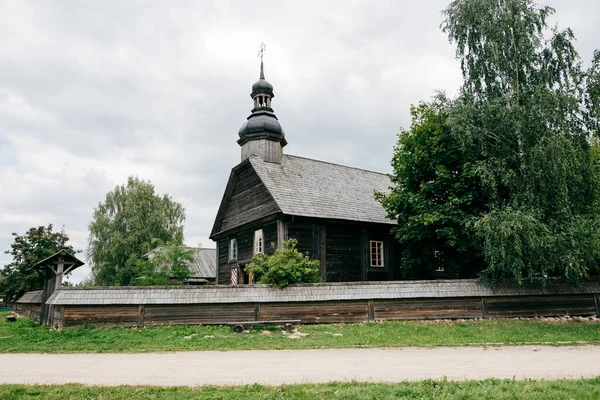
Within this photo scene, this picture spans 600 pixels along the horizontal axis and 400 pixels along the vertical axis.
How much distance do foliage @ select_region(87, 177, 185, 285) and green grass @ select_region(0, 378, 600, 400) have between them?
32.1 m

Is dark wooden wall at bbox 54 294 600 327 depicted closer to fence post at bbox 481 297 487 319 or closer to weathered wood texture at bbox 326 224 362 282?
fence post at bbox 481 297 487 319

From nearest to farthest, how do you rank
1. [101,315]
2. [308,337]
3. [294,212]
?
[308,337], [101,315], [294,212]

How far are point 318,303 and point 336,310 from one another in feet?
2.20

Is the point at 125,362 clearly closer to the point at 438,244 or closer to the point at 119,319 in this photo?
the point at 119,319

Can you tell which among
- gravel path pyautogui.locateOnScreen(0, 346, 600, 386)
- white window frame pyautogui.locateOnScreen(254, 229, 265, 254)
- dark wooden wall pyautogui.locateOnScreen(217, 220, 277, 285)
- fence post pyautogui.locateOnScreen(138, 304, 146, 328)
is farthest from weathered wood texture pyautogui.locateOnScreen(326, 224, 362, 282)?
gravel path pyautogui.locateOnScreen(0, 346, 600, 386)

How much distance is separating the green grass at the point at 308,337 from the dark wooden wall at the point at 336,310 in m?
0.44

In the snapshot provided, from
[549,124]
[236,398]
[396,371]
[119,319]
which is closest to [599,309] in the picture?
[549,124]

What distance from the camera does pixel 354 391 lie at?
264 inches

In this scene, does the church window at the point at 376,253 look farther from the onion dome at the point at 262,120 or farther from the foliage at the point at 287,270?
the onion dome at the point at 262,120

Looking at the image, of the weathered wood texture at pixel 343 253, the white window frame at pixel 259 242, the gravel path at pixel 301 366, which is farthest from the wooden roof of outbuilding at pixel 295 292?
the white window frame at pixel 259 242

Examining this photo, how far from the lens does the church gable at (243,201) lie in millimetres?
22578

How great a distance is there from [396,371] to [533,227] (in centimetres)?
895

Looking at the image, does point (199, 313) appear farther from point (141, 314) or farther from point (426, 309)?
point (426, 309)

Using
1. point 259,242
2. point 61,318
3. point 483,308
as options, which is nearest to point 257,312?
point 61,318
